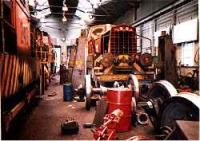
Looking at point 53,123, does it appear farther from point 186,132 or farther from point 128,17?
point 128,17

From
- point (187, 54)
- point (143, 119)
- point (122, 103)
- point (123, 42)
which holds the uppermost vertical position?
point (123, 42)

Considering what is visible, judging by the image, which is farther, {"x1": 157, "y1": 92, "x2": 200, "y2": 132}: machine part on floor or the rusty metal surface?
{"x1": 157, "y1": 92, "x2": 200, "y2": 132}: machine part on floor

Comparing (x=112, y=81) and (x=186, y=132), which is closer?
(x=186, y=132)

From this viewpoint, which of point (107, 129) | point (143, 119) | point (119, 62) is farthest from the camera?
point (119, 62)

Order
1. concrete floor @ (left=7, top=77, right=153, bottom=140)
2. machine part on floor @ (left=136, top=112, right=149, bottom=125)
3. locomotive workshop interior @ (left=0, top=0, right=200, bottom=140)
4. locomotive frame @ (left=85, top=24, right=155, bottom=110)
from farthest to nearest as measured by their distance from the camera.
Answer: locomotive frame @ (left=85, top=24, right=155, bottom=110) < machine part on floor @ (left=136, top=112, right=149, bottom=125) < concrete floor @ (left=7, top=77, right=153, bottom=140) < locomotive workshop interior @ (left=0, top=0, right=200, bottom=140)

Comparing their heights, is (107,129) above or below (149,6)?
below

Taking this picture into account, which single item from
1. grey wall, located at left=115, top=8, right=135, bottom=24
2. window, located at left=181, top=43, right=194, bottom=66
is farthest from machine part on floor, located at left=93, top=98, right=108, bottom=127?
grey wall, located at left=115, top=8, right=135, bottom=24

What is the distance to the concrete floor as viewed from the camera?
5270 millimetres

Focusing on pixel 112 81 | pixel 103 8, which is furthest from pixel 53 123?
pixel 103 8

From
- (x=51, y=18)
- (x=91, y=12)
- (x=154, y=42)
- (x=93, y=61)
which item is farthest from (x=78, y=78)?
(x=51, y=18)

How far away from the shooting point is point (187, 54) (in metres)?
11.0

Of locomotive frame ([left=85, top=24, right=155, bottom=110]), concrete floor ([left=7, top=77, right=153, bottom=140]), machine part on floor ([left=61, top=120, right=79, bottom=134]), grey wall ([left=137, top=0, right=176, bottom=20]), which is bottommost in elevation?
concrete floor ([left=7, top=77, right=153, bottom=140])

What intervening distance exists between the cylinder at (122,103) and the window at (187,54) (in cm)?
577

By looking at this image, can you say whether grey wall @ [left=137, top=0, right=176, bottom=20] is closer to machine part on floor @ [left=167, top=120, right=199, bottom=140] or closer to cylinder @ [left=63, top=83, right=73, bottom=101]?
cylinder @ [left=63, top=83, right=73, bottom=101]
